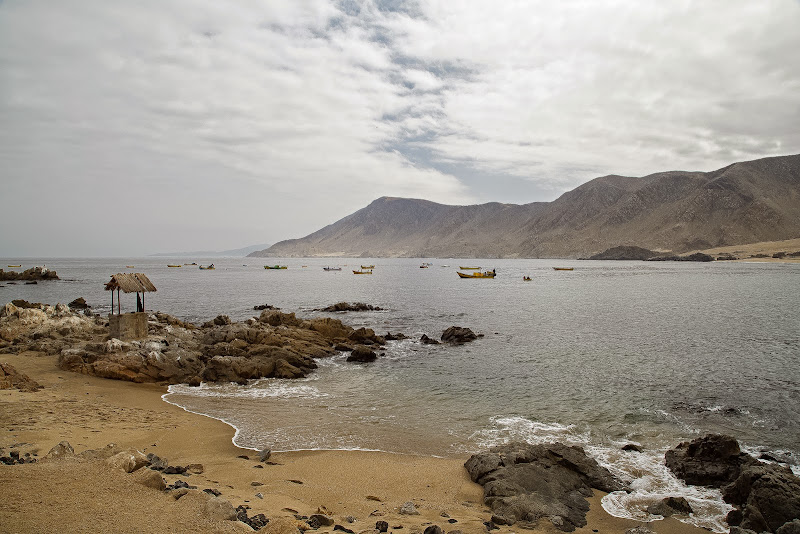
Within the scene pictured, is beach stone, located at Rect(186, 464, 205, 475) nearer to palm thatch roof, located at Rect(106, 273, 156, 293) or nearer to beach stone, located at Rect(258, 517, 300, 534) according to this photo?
beach stone, located at Rect(258, 517, 300, 534)

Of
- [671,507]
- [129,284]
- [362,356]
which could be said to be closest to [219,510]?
[671,507]

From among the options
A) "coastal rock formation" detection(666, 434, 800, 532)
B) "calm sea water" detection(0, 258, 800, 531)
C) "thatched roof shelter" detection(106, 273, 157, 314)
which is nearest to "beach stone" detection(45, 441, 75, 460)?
"calm sea water" detection(0, 258, 800, 531)

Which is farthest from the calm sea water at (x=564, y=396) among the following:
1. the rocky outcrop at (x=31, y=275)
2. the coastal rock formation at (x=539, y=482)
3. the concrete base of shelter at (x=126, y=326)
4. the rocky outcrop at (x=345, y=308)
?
the rocky outcrop at (x=31, y=275)

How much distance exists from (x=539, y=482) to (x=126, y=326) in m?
20.3

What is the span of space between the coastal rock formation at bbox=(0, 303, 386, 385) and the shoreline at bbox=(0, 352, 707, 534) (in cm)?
385

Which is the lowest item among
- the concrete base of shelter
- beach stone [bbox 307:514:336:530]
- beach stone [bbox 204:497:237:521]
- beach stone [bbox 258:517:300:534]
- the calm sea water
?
the calm sea water

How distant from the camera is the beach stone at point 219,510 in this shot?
6.09m

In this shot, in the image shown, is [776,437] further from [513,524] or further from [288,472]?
[288,472]

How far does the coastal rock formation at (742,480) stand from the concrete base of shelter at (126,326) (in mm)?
22169

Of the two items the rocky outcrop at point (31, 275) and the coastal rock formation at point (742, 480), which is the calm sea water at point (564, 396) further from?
the rocky outcrop at point (31, 275)

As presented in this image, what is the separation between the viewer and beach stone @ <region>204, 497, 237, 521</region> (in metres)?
6.09

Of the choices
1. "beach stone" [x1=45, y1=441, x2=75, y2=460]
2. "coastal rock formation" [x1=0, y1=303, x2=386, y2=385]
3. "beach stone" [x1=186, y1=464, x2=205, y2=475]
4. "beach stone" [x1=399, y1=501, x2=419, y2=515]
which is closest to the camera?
"beach stone" [x1=45, y1=441, x2=75, y2=460]

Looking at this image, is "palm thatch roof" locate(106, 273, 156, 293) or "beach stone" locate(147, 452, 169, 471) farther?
"palm thatch roof" locate(106, 273, 156, 293)

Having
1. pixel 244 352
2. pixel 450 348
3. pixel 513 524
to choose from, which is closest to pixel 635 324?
pixel 450 348
